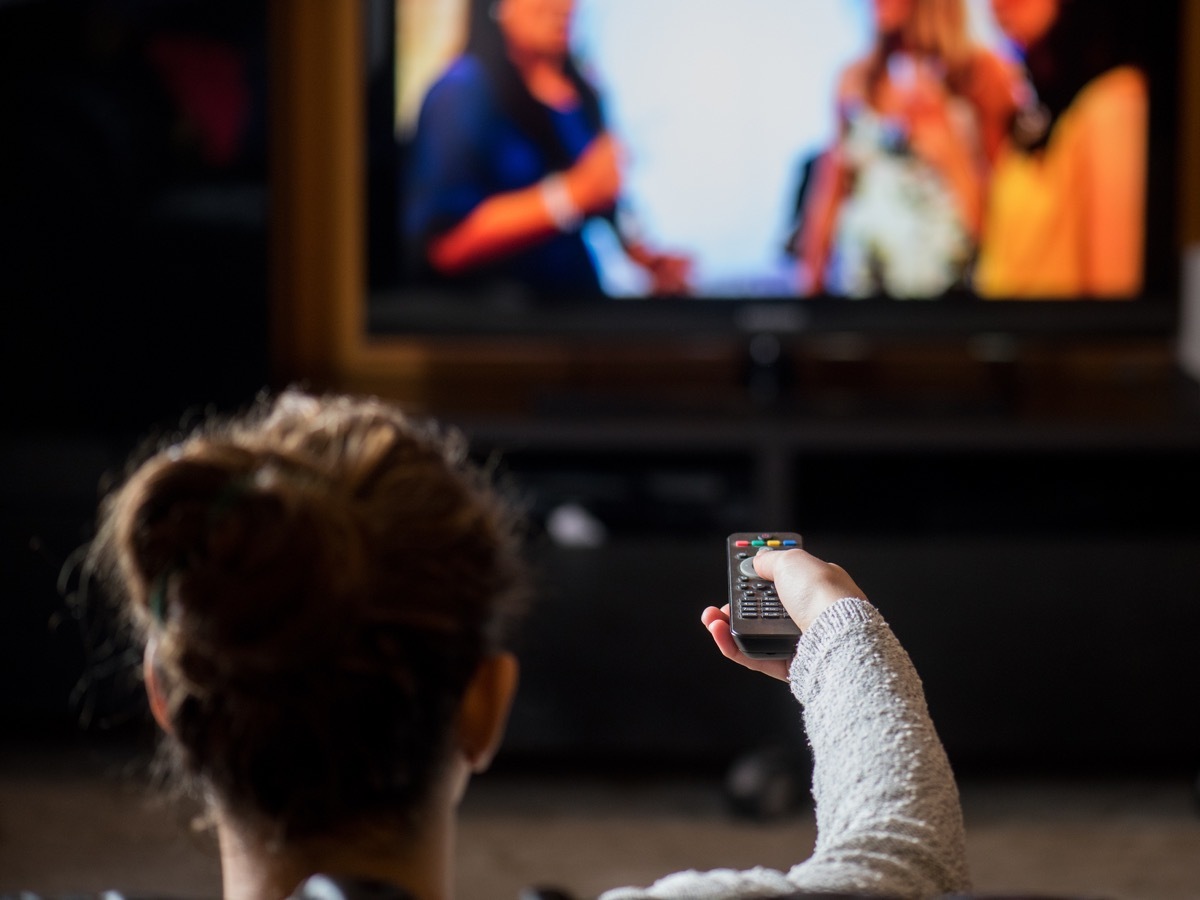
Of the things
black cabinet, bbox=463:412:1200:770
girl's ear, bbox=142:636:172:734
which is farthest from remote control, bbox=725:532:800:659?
black cabinet, bbox=463:412:1200:770

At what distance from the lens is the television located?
240 cm

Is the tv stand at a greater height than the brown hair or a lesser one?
lesser

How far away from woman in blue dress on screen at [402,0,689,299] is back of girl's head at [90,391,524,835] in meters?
1.79

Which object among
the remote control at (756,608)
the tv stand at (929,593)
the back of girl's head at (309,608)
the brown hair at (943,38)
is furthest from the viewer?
the brown hair at (943,38)

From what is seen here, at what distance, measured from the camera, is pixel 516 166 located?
2.43 meters

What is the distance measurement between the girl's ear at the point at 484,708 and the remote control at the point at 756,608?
0.20 metres

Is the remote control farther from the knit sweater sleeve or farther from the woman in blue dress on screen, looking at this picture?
the woman in blue dress on screen

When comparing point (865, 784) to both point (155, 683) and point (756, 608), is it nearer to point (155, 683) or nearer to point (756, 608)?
point (756, 608)

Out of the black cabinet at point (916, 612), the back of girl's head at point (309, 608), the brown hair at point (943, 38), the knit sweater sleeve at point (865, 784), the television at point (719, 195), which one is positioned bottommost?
the black cabinet at point (916, 612)

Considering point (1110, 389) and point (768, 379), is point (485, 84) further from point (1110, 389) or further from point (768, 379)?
point (1110, 389)

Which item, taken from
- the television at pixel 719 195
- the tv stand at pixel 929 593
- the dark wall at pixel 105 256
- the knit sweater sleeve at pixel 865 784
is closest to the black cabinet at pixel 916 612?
the tv stand at pixel 929 593

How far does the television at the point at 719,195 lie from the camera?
94.3 inches

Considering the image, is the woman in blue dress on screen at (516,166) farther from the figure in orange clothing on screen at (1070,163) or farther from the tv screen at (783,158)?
the figure in orange clothing on screen at (1070,163)

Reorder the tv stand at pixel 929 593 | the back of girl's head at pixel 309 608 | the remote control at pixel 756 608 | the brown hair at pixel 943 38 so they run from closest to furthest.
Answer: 1. the back of girl's head at pixel 309 608
2. the remote control at pixel 756 608
3. the tv stand at pixel 929 593
4. the brown hair at pixel 943 38
